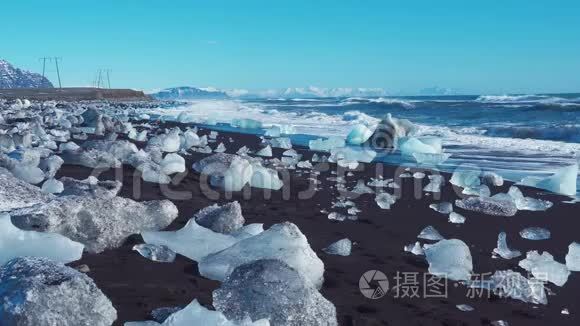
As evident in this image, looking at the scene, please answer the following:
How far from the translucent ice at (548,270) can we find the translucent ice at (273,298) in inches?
44.0

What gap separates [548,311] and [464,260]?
1.32 ft

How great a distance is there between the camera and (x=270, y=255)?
195 centimetres

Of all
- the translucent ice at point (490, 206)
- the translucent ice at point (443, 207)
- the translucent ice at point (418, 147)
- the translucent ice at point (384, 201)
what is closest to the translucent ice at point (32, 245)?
the translucent ice at point (384, 201)

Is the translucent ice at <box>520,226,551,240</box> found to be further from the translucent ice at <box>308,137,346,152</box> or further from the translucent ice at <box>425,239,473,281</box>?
the translucent ice at <box>308,137,346,152</box>

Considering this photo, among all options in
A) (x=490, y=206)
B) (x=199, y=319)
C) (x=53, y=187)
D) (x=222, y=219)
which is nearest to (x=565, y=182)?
(x=490, y=206)

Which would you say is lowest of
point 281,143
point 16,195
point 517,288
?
point 517,288

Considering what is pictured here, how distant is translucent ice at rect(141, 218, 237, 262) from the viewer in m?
2.20

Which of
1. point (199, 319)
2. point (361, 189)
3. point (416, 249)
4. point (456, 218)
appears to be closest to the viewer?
point (199, 319)

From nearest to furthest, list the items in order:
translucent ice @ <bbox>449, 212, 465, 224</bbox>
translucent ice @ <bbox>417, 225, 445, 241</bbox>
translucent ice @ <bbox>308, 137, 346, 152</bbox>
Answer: translucent ice @ <bbox>417, 225, 445, 241</bbox>, translucent ice @ <bbox>449, 212, 465, 224</bbox>, translucent ice @ <bbox>308, 137, 346, 152</bbox>

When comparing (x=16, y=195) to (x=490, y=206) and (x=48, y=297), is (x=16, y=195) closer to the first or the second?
(x=48, y=297)

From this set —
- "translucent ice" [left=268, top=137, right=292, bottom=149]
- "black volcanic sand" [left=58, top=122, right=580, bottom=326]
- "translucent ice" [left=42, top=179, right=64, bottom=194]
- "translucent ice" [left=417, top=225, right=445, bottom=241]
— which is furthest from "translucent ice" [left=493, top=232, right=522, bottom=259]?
"translucent ice" [left=268, top=137, right=292, bottom=149]

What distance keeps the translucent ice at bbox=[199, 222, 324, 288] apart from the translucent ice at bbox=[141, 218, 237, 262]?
14 centimetres

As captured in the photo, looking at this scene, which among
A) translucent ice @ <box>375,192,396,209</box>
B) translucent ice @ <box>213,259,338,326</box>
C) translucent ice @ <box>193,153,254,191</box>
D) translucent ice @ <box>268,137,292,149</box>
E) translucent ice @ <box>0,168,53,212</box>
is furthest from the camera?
translucent ice @ <box>268,137,292,149</box>

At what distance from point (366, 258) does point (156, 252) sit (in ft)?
3.15
